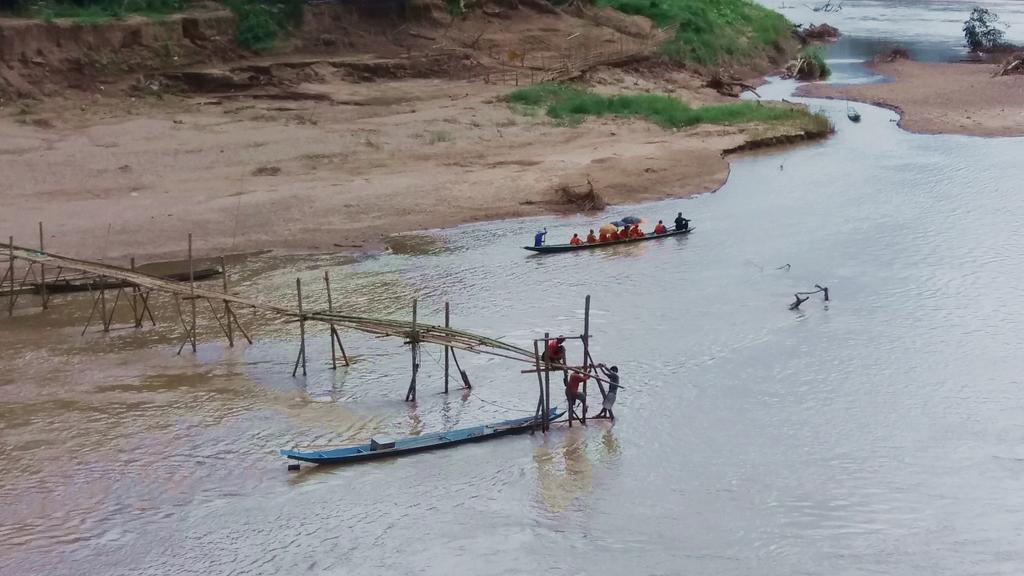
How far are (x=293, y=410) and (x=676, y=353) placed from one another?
736 centimetres

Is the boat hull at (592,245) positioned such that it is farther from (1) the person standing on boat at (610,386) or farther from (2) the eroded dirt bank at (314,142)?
(1) the person standing on boat at (610,386)

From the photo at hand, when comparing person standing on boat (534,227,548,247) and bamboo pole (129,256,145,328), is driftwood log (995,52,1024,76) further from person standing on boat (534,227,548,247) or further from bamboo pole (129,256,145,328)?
bamboo pole (129,256,145,328)

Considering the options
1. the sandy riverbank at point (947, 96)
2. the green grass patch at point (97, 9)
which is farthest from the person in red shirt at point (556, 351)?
the sandy riverbank at point (947, 96)

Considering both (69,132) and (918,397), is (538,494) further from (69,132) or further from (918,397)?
(69,132)

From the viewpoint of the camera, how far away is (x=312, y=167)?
32.0 m

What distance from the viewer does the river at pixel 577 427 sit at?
589 inches

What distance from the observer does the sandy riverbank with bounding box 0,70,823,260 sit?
89.7 ft

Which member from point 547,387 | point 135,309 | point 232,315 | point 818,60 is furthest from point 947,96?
point 135,309

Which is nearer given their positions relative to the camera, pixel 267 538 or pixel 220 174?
pixel 267 538

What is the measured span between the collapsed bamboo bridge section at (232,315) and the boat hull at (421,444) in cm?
41

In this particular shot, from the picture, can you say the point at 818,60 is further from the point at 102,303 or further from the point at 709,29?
the point at 102,303

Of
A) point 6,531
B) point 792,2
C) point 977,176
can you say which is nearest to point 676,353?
point 6,531

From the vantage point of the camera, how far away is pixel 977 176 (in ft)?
113

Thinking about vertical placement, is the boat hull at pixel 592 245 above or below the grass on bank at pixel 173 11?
below
